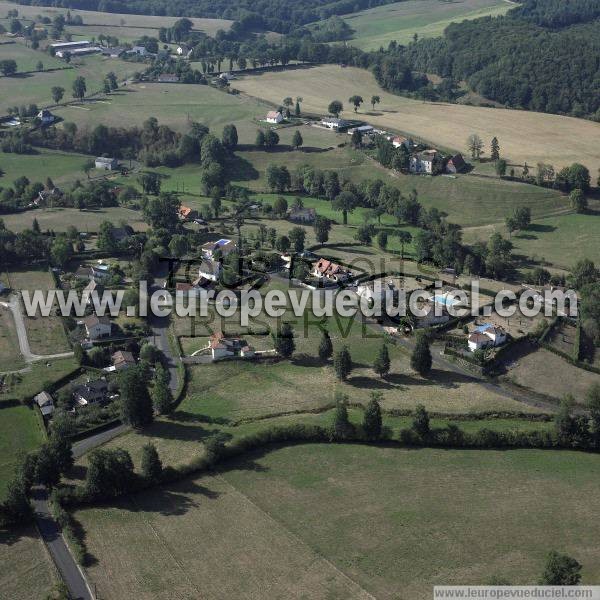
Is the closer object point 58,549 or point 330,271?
point 58,549

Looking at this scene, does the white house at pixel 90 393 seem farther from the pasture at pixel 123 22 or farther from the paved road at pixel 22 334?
the pasture at pixel 123 22

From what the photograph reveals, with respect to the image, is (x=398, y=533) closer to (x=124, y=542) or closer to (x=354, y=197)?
(x=124, y=542)

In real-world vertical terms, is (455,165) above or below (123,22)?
below

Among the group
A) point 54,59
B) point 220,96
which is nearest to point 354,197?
point 220,96

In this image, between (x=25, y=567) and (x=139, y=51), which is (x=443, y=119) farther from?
(x=25, y=567)

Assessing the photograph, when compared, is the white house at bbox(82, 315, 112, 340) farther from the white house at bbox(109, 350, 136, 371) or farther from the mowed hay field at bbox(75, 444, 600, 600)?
the mowed hay field at bbox(75, 444, 600, 600)

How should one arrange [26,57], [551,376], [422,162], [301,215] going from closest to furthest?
[551,376], [301,215], [422,162], [26,57]

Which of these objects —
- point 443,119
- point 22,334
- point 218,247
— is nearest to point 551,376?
point 218,247

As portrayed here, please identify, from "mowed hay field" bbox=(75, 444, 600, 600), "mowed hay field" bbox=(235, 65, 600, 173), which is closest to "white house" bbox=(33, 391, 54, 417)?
"mowed hay field" bbox=(75, 444, 600, 600)
